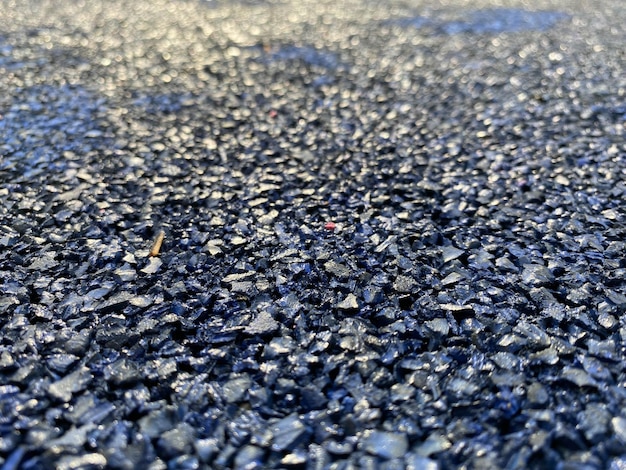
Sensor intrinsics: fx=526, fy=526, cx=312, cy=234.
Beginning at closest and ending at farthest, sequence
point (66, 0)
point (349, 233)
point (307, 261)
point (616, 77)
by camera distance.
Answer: point (307, 261), point (349, 233), point (616, 77), point (66, 0)

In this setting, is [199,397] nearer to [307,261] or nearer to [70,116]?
[307,261]

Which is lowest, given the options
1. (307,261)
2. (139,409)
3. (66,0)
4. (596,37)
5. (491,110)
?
(139,409)

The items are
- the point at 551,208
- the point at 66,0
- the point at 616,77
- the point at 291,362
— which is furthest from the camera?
the point at 66,0

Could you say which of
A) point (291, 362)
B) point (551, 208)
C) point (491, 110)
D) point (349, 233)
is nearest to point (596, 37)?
point (491, 110)

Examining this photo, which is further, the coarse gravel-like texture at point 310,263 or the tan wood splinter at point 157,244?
the tan wood splinter at point 157,244

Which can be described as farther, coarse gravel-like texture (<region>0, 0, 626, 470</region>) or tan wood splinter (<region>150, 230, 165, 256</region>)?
tan wood splinter (<region>150, 230, 165, 256</region>)

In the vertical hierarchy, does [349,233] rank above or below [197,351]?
above

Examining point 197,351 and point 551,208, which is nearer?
point 197,351
